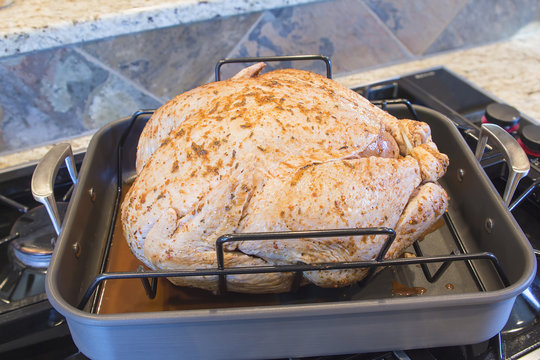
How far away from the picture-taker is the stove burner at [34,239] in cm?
91

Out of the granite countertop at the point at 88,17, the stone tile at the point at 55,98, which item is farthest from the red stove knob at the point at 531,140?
the stone tile at the point at 55,98

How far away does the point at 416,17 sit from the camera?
1590 millimetres

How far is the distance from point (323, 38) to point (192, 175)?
0.98 metres

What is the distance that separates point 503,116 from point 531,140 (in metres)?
0.14

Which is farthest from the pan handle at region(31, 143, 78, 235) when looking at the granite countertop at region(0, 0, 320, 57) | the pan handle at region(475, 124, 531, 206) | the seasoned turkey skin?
the pan handle at region(475, 124, 531, 206)

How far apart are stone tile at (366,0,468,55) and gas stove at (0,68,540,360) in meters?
0.29

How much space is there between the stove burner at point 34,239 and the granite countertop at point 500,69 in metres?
0.40

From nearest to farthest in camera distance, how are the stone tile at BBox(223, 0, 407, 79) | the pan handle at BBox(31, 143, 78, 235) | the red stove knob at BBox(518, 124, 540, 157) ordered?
the pan handle at BBox(31, 143, 78, 235)
the red stove knob at BBox(518, 124, 540, 157)
the stone tile at BBox(223, 0, 407, 79)

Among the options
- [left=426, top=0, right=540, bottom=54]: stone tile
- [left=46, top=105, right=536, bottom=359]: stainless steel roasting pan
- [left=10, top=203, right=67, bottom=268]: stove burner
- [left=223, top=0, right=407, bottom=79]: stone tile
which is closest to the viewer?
[left=46, top=105, right=536, bottom=359]: stainless steel roasting pan

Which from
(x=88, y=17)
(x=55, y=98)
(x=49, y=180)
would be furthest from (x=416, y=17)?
(x=49, y=180)

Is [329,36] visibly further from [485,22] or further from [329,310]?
[329,310]

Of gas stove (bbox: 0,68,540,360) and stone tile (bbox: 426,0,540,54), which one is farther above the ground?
stone tile (bbox: 426,0,540,54)

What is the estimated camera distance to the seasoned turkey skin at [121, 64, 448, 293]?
2.25 ft

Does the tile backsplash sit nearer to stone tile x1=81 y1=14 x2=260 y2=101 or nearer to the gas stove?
stone tile x1=81 y1=14 x2=260 y2=101
